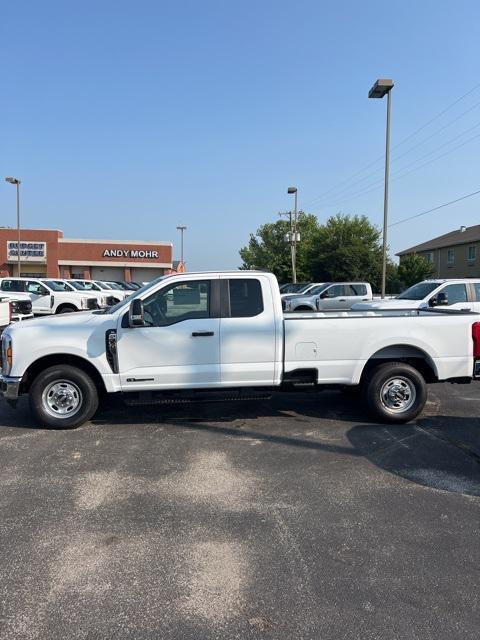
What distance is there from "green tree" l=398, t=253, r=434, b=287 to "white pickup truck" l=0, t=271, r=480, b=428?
3250 cm

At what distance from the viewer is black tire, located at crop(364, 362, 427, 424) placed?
20.5 ft

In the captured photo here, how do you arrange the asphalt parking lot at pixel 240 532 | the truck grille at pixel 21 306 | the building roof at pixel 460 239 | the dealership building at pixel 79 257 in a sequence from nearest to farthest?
the asphalt parking lot at pixel 240 532
the truck grille at pixel 21 306
the building roof at pixel 460 239
the dealership building at pixel 79 257

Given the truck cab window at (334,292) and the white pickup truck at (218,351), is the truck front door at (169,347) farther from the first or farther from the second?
the truck cab window at (334,292)

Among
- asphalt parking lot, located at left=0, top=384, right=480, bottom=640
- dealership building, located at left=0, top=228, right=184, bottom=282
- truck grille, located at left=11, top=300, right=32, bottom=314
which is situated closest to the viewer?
asphalt parking lot, located at left=0, top=384, right=480, bottom=640

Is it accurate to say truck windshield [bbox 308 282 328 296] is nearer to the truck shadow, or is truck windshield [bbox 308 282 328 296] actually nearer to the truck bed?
the truck shadow

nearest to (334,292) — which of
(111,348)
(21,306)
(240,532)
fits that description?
(21,306)

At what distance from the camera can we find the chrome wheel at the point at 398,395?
632 cm

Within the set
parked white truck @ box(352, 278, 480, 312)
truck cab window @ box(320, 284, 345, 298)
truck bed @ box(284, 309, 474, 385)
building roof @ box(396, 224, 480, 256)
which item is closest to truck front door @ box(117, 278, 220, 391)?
truck bed @ box(284, 309, 474, 385)

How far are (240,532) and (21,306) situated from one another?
14341 millimetres

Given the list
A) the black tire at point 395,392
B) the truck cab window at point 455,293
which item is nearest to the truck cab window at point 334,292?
the truck cab window at point 455,293

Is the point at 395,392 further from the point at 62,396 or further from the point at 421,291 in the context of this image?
the point at 421,291

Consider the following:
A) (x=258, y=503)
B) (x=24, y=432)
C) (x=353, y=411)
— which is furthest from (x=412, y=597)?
(x=24, y=432)

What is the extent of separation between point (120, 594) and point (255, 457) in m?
2.41

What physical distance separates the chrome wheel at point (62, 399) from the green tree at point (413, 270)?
34423 millimetres
